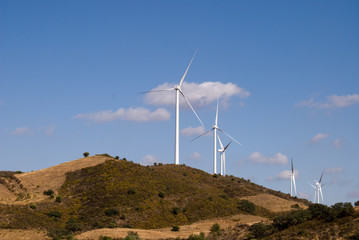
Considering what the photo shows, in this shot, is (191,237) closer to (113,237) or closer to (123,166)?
(113,237)

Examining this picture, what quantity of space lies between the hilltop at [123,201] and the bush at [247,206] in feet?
0.47

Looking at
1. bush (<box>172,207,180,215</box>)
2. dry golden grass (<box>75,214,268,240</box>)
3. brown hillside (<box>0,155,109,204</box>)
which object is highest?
brown hillside (<box>0,155,109,204</box>)

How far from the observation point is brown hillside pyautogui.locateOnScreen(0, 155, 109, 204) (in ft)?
336

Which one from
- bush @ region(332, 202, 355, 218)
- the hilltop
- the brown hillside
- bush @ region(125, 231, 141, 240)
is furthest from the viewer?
the brown hillside

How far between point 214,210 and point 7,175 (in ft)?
196

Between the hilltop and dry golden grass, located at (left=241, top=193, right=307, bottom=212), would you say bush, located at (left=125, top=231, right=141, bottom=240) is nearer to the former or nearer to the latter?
the hilltop

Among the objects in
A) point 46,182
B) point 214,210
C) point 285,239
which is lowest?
point 285,239

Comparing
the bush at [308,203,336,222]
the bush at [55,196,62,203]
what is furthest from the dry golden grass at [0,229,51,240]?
the bush at [308,203,336,222]

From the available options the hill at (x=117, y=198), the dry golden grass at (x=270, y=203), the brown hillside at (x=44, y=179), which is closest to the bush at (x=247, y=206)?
the hill at (x=117, y=198)

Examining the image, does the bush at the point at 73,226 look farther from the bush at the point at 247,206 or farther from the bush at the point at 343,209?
the bush at the point at 343,209

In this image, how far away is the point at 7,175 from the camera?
12275 cm

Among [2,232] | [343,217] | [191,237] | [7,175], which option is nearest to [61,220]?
[2,232]

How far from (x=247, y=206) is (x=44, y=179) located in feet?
172

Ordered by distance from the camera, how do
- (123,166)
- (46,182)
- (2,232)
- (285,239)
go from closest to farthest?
(285,239) < (2,232) < (46,182) < (123,166)
